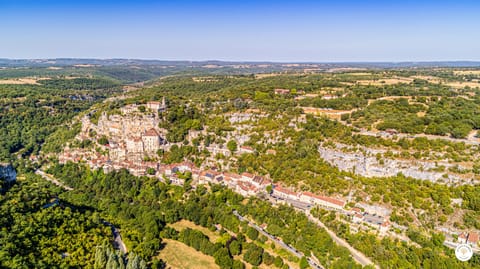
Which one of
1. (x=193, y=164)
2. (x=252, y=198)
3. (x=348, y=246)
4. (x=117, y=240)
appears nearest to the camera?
(x=348, y=246)

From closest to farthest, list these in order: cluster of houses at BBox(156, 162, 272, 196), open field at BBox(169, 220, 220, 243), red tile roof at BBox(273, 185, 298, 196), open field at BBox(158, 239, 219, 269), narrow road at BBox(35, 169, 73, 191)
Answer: open field at BBox(158, 239, 219, 269) < open field at BBox(169, 220, 220, 243) < red tile roof at BBox(273, 185, 298, 196) < cluster of houses at BBox(156, 162, 272, 196) < narrow road at BBox(35, 169, 73, 191)

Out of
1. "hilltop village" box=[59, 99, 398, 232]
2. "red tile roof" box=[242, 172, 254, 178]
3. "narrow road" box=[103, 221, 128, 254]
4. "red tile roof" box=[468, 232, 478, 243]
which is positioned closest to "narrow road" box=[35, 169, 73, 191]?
"hilltop village" box=[59, 99, 398, 232]

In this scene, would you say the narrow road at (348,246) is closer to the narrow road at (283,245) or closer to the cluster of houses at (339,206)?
the cluster of houses at (339,206)

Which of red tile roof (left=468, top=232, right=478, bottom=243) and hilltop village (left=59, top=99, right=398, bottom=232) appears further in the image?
hilltop village (left=59, top=99, right=398, bottom=232)

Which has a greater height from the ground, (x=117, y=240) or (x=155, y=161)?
(x=155, y=161)

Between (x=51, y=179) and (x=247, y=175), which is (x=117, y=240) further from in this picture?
(x=51, y=179)

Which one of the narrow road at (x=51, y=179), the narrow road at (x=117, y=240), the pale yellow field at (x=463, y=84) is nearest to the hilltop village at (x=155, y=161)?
the narrow road at (x=51, y=179)

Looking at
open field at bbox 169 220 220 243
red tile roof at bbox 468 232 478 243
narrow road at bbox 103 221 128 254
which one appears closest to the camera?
red tile roof at bbox 468 232 478 243

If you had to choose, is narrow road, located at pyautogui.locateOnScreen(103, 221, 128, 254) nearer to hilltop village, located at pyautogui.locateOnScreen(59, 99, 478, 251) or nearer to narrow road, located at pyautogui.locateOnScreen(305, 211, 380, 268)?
hilltop village, located at pyautogui.locateOnScreen(59, 99, 478, 251)

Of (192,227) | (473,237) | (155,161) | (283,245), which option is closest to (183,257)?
(192,227)
